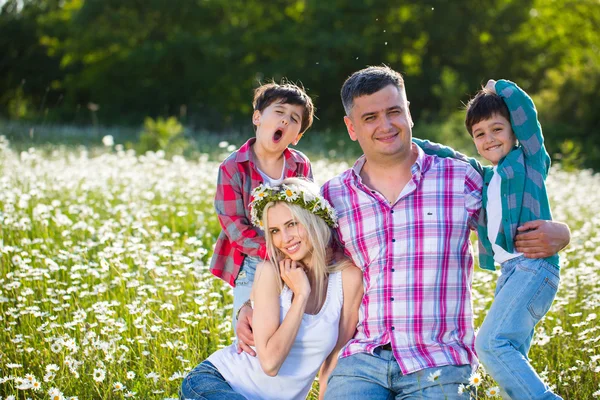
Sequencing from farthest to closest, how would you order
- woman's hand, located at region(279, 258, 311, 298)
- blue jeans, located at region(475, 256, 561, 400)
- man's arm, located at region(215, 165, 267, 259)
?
man's arm, located at region(215, 165, 267, 259), woman's hand, located at region(279, 258, 311, 298), blue jeans, located at region(475, 256, 561, 400)

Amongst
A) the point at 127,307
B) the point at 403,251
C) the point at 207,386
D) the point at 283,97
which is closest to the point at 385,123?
the point at 403,251

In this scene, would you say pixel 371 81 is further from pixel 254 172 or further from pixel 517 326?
pixel 517 326

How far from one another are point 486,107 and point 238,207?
1.62 metres

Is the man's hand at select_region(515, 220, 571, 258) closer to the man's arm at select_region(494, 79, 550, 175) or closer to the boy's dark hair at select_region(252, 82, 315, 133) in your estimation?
the man's arm at select_region(494, 79, 550, 175)

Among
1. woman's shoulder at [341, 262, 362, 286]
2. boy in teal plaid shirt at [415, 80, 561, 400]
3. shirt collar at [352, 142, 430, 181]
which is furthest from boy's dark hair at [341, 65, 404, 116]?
woman's shoulder at [341, 262, 362, 286]

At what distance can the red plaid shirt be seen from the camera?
4344 mm

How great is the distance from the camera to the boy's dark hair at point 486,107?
3.89 meters

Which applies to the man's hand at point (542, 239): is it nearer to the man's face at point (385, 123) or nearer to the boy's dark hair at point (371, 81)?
the man's face at point (385, 123)

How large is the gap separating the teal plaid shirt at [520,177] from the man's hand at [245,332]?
135 centimetres

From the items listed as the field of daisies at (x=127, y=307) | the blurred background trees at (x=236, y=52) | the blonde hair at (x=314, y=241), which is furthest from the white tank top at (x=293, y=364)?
the blurred background trees at (x=236, y=52)

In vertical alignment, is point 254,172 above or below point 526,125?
below

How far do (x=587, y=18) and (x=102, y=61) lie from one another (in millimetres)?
24670

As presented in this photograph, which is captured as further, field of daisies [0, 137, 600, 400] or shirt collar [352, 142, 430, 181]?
field of daisies [0, 137, 600, 400]

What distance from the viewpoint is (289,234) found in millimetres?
3762
